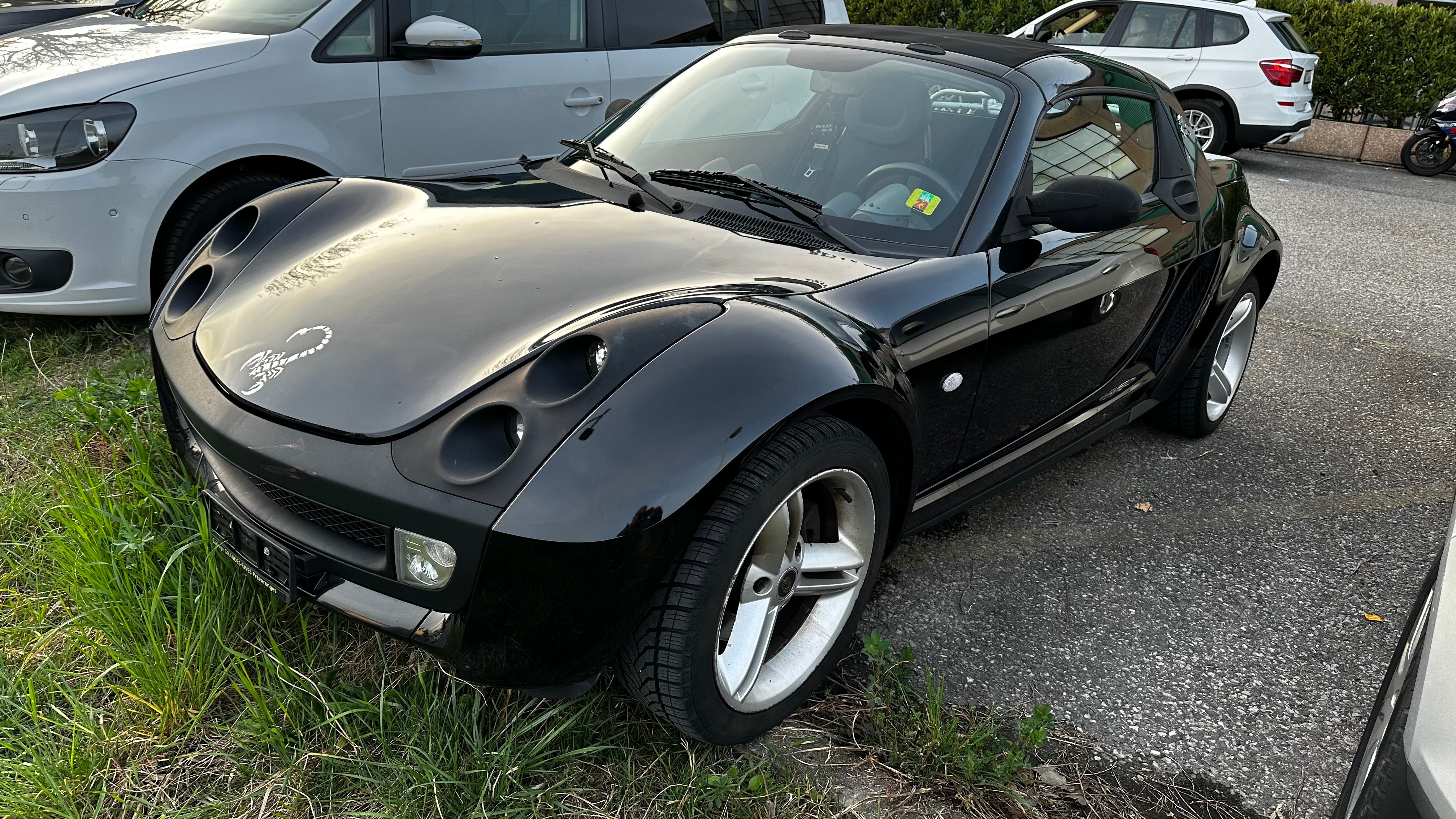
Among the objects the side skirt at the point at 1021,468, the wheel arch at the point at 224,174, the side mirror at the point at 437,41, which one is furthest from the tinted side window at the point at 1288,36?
the wheel arch at the point at 224,174

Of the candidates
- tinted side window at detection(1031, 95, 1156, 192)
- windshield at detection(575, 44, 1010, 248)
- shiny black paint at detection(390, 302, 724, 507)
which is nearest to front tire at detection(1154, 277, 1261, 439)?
tinted side window at detection(1031, 95, 1156, 192)

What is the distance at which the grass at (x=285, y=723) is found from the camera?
1.99 metres

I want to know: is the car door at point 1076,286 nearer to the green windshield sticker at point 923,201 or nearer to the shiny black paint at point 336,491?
the green windshield sticker at point 923,201

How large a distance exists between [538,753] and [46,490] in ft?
5.67

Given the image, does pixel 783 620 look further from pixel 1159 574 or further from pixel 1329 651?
pixel 1329 651

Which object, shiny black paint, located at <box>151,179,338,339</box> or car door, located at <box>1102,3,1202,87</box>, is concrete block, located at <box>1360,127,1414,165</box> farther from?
shiny black paint, located at <box>151,179,338,339</box>

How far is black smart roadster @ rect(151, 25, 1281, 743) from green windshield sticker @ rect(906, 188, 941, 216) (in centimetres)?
1

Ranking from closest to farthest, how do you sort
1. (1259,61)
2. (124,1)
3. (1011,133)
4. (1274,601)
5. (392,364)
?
(392,364), (1011,133), (1274,601), (124,1), (1259,61)

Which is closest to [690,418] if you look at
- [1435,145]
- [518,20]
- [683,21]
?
[518,20]

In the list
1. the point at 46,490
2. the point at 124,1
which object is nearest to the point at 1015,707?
the point at 46,490

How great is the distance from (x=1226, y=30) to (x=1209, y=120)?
87 cm

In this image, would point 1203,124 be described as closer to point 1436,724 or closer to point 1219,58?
point 1219,58

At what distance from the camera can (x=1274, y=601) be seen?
3.03m

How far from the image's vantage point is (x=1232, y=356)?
4.16 metres
